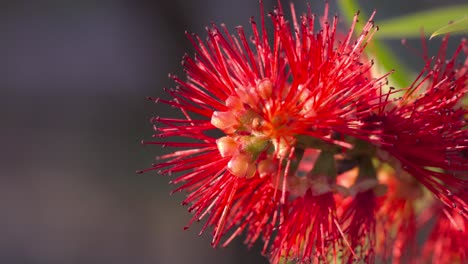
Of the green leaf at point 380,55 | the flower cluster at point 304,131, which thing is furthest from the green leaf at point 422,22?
the flower cluster at point 304,131

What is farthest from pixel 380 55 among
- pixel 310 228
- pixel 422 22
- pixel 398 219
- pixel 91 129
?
pixel 91 129

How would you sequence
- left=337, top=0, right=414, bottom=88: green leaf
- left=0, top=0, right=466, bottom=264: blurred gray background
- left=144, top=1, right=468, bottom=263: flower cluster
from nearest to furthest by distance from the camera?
left=144, top=1, right=468, bottom=263: flower cluster, left=337, top=0, right=414, bottom=88: green leaf, left=0, top=0, right=466, bottom=264: blurred gray background

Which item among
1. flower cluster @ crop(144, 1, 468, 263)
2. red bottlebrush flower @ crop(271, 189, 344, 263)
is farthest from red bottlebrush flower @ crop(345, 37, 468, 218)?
red bottlebrush flower @ crop(271, 189, 344, 263)

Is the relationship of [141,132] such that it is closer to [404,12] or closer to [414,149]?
[404,12]

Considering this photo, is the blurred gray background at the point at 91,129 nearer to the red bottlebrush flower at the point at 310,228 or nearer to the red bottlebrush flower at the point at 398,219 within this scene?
the red bottlebrush flower at the point at 398,219

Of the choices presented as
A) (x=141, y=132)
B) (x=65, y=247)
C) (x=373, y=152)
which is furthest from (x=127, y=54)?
(x=373, y=152)

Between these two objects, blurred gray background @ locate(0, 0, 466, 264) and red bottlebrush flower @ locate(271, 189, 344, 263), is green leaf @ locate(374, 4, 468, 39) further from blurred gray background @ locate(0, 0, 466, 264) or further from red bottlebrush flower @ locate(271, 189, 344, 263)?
blurred gray background @ locate(0, 0, 466, 264)
